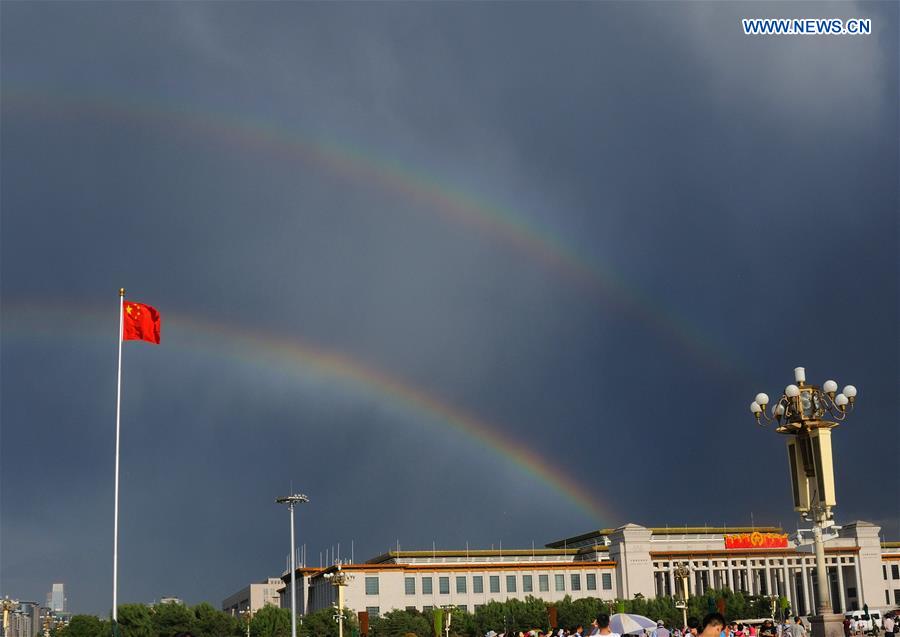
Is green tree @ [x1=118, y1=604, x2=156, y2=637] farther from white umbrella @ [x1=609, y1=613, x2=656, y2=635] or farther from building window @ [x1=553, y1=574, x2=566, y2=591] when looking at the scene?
white umbrella @ [x1=609, y1=613, x2=656, y2=635]

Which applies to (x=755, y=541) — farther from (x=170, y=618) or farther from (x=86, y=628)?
(x=86, y=628)

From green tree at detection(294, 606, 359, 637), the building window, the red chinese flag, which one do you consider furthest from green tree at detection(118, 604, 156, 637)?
the red chinese flag

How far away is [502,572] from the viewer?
11206 cm

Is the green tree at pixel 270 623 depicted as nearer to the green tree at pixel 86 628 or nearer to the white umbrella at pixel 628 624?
the green tree at pixel 86 628

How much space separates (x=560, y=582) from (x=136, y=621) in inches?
1902

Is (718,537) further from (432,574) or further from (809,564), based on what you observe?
(432,574)

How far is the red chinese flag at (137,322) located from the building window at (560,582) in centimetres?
8419

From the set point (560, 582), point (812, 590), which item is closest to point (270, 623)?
point (560, 582)

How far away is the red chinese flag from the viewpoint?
36.3 m

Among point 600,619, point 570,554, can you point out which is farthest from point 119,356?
point 570,554

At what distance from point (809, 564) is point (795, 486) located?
102638mm

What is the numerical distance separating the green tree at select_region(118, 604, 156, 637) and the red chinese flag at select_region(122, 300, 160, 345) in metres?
55.9

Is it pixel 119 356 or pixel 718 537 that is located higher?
pixel 119 356

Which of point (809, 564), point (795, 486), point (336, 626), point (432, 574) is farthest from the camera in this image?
point (809, 564)
